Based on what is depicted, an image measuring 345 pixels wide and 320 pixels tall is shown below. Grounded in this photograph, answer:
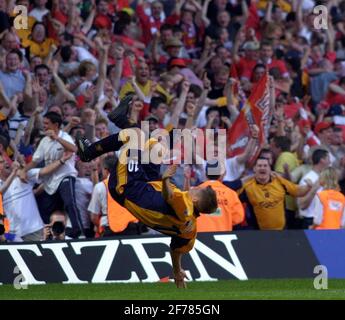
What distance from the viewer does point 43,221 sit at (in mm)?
18438

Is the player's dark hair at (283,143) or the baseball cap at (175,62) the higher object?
the baseball cap at (175,62)

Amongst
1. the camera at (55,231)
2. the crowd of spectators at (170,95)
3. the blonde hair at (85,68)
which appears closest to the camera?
the camera at (55,231)

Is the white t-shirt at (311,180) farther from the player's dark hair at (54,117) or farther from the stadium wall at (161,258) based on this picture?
the player's dark hair at (54,117)

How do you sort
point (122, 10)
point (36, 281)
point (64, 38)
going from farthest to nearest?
point (122, 10)
point (64, 38)
point (36, 281)

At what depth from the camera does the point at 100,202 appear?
18094 mm

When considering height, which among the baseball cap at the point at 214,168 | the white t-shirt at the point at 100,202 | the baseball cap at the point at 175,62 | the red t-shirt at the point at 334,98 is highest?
the baseball cap at the point at 175,62

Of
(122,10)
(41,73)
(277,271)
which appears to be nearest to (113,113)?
(277,271)

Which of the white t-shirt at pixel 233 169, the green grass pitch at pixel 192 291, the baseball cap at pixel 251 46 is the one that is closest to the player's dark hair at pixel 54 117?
the white t-shirt at pixel 233 169

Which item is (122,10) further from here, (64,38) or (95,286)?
(95,286)

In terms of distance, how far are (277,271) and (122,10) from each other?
792 centimetres

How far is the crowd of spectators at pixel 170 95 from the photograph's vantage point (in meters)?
18.3

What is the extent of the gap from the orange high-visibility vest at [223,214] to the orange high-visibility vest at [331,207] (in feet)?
3.96

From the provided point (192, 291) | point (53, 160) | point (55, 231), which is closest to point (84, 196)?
point (53, 160)

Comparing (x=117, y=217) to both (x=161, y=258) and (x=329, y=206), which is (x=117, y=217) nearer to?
(x=161, y=258)
